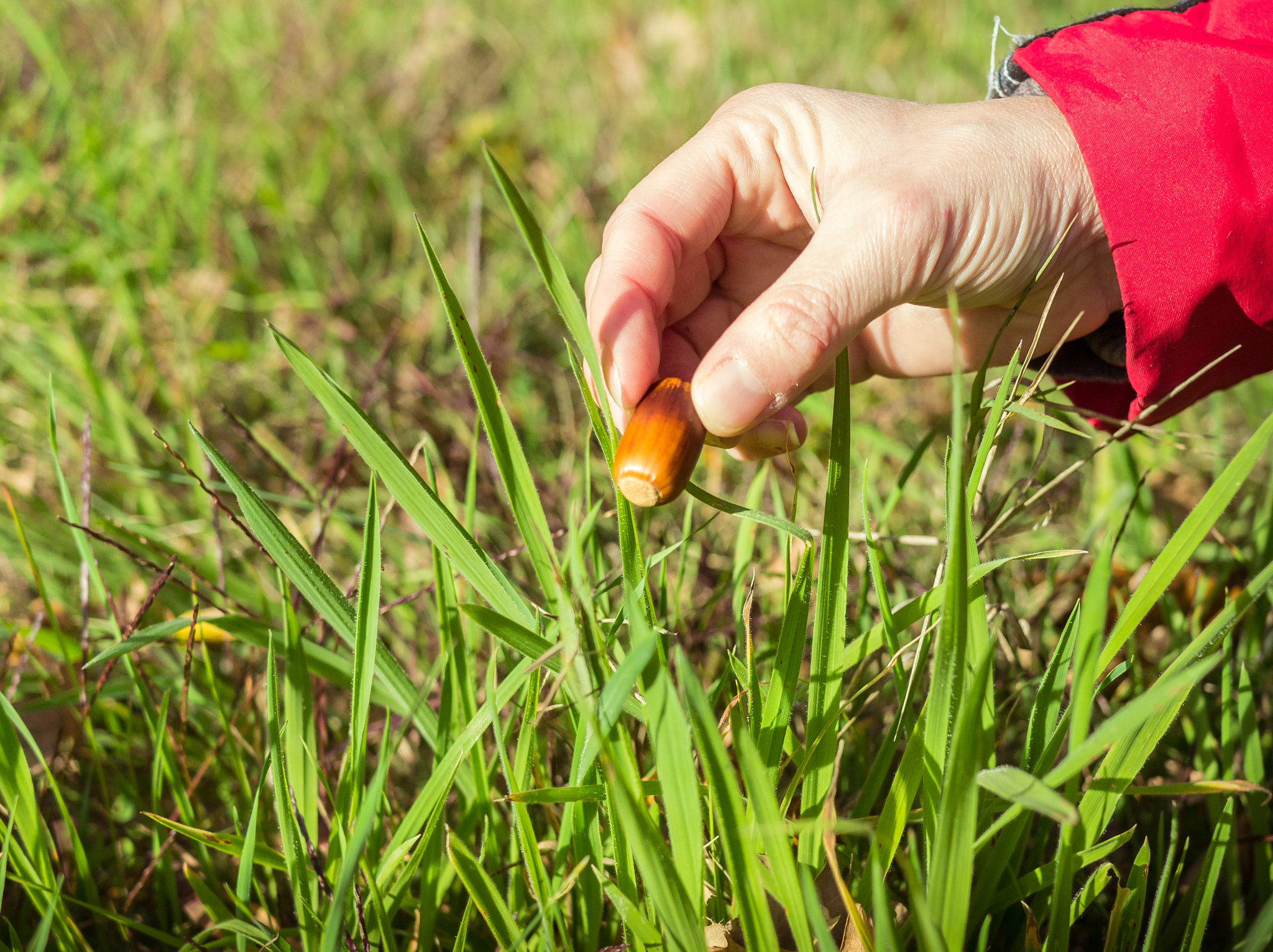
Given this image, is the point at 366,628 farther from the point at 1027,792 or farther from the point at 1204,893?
the point at 1204,893

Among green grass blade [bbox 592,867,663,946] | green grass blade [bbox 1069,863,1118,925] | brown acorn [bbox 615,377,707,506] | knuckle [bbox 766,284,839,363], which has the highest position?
knuckle [bbox 766,284,839,363]

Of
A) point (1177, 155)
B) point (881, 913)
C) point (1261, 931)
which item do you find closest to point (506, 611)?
point (881, 913)

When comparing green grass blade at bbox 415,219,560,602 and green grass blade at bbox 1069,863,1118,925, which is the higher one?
green grass blade at bbox 415,219,560,602

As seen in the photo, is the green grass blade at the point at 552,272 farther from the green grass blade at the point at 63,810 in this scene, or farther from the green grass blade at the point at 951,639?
the green grass blade at the point at 63,810

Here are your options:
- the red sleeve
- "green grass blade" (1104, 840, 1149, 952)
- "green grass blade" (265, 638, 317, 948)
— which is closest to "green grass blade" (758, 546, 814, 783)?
"green grass blade" (1104, 840, 1149, 952)

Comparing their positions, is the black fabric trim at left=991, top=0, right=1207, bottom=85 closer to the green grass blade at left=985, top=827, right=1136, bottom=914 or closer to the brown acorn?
the brown acorn

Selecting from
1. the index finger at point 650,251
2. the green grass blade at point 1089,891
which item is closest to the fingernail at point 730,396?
the index finger at point 650,251

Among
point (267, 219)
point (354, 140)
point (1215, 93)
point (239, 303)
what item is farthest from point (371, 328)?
point (1215, 93)

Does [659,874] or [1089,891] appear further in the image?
[1089,891]
